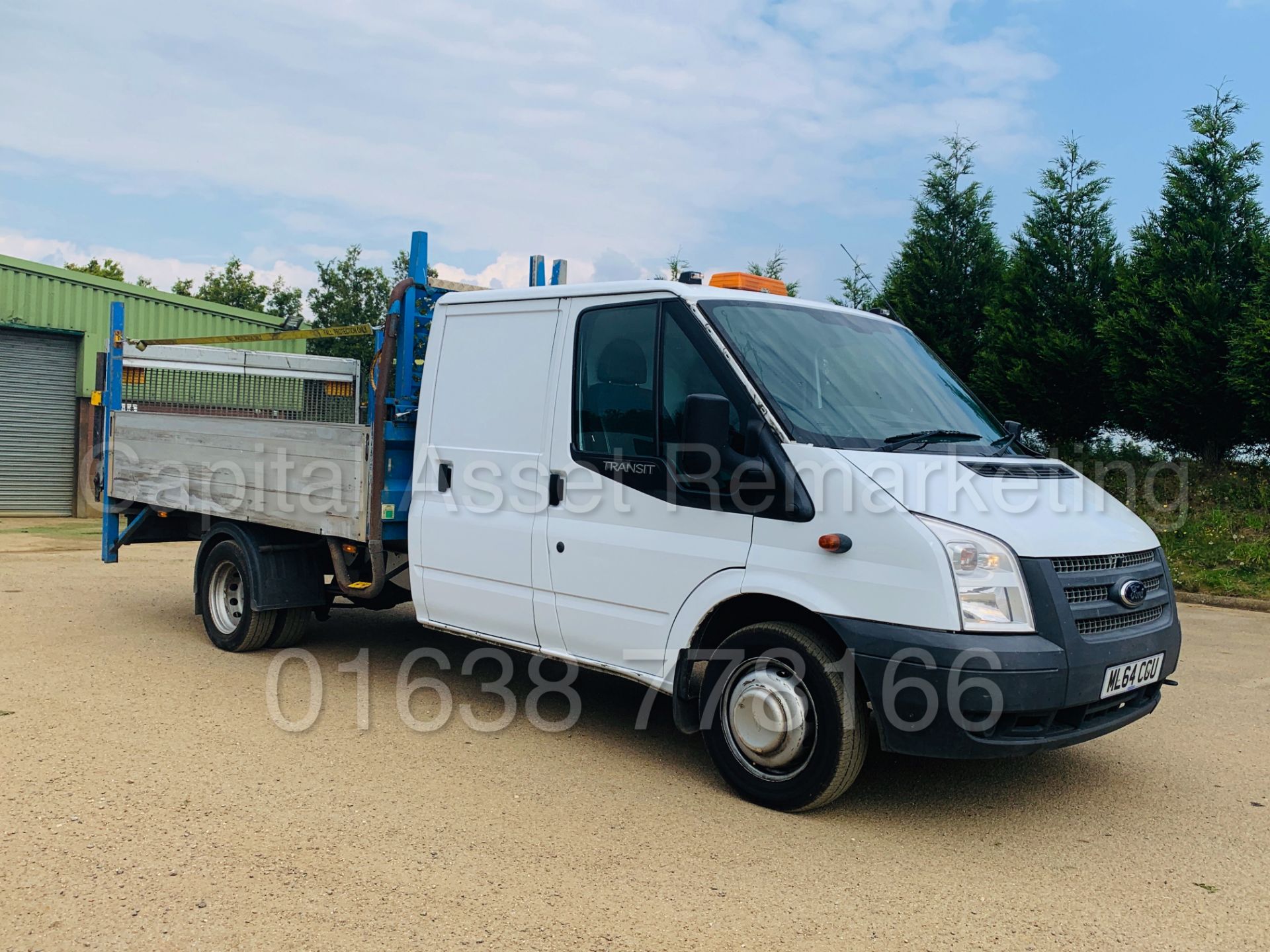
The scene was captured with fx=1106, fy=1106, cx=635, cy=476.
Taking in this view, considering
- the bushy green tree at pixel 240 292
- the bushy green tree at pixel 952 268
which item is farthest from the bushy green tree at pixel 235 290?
the bushy green tree at pixel 952 268

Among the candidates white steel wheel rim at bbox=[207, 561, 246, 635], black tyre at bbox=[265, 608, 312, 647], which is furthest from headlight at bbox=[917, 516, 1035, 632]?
white steel wheel rim at bbox=[207, 561, 246, 635]

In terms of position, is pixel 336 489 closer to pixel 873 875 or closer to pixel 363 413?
pixel 363 413

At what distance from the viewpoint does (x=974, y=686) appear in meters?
4.16

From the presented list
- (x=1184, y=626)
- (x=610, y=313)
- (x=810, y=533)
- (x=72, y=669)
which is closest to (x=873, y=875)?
(x=810, y=533)

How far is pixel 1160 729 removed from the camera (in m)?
6.20

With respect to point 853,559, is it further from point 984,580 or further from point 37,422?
point 37,422

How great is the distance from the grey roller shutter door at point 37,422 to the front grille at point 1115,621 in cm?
1982

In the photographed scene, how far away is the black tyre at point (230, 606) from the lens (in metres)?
7.45

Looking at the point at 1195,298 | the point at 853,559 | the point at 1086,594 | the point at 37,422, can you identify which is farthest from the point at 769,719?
the point at 37,422

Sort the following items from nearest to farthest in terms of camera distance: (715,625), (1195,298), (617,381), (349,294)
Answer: (715,625) < (617,381) < (1195,298) < (349,294)

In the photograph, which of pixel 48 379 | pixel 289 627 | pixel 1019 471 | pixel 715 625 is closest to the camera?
pixel 1019 471

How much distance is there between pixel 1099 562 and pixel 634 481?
6.56 feet

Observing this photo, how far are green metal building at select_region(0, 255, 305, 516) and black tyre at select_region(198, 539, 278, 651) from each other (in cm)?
1298

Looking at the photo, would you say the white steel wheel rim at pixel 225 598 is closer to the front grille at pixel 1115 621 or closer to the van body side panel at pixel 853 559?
the van body side panel at pixel 853 559
